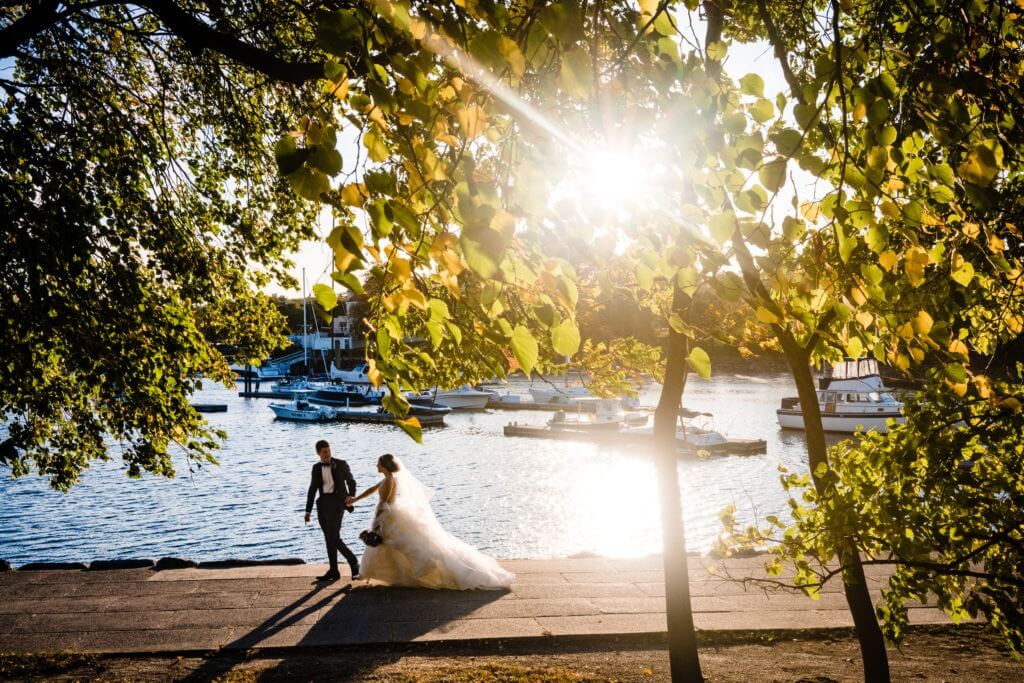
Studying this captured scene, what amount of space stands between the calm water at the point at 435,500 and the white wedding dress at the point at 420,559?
19.0 ft

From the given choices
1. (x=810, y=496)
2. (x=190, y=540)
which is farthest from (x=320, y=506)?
(x=190, y=540)

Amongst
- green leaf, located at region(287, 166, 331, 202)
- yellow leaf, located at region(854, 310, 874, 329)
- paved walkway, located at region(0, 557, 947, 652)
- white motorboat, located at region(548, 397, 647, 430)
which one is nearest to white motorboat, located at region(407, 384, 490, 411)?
white motorboat, located at region(548, 397, 647, 430)

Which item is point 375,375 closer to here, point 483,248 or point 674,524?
point 483,248

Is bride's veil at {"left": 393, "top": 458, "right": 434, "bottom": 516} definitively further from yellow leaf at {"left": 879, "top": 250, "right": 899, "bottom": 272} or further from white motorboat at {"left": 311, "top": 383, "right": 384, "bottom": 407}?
white motorboat at {"left": 311, "top": 383, "right": 384, "bottom": 407}

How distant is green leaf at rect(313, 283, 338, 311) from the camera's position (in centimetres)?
215

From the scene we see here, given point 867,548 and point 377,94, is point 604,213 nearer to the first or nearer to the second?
point 377,94

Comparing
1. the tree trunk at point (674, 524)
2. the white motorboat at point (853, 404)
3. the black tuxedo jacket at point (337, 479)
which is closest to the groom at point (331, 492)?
the black tuxedo jacket at point (337, 479)

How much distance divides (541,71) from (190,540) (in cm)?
2312

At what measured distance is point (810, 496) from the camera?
213 inches

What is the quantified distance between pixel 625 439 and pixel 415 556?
32.5 meters

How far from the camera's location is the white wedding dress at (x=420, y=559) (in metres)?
10.7

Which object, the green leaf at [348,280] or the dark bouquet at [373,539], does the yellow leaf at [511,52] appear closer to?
the green leaf at [348,280]

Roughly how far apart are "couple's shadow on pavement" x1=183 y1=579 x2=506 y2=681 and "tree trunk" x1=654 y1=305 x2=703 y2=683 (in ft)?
10.2

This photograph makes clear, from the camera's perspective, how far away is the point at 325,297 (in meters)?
2.16
